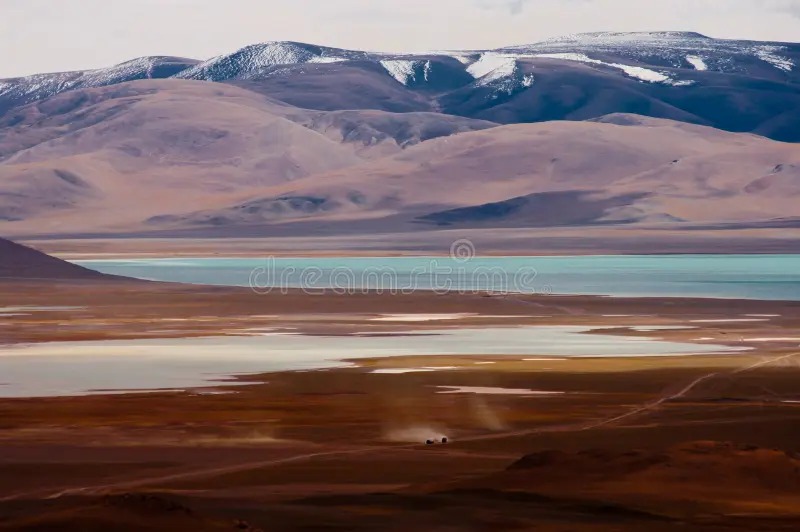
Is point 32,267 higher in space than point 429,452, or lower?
lower

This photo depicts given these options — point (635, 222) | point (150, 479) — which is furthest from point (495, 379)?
point (635, 222)

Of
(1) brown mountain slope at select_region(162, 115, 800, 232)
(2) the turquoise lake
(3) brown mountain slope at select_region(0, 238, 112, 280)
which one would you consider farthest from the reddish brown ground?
(1) brown mountain slope at select_region(162, 115, 800, 232)

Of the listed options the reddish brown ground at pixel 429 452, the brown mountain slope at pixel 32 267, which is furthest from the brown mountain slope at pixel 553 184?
the reddish brown ground at pixel 429 452

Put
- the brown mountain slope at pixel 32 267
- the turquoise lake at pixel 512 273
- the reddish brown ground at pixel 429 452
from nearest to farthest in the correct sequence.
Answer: the reddish brown ground at pixel 429 452 → the turquoise lake at pixel 512 273 → the brown mountain slope at pixel 32 267

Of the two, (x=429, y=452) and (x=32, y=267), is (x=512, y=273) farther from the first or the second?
(x=429, y=452)

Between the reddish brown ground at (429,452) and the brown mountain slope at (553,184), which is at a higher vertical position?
the reddish brown ground at (429,452)

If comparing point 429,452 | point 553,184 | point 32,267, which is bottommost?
point 553,184

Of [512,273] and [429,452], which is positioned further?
[512,273]

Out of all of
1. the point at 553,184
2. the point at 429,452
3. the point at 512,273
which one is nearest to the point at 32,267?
the point at 512,273

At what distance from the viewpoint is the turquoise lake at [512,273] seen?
65.1m

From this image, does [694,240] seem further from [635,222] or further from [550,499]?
[550,499]

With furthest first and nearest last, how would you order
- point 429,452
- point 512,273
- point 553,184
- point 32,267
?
point 553,184 → point 512,273 → point 32,267 → point 429,452

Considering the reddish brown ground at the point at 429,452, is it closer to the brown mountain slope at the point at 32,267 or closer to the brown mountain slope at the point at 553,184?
the brown mountain slope at the point at 32,267

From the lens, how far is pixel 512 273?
262ft
